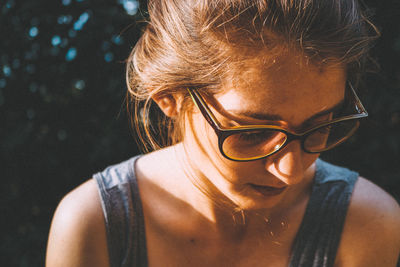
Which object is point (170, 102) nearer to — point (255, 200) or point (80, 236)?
point (255, 200)

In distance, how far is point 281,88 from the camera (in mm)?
1048

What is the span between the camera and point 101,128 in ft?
7.00

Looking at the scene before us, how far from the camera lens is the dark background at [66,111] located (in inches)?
79.6

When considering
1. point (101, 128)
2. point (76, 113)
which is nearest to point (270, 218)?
point (101, 128)

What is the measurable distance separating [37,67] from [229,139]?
147 cm

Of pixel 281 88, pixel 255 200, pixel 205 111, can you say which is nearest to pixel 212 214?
pixel 255 200

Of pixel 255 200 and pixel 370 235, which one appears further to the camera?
pixel 370 235

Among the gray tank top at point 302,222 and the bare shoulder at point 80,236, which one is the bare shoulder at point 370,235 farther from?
the bare shoulder at point 80,236

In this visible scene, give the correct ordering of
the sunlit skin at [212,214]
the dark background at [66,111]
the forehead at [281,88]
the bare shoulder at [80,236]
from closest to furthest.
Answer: the forehead at [281,88] → the sunlit skin at [212,214] → the bare shoulder at [80,236] → the dark background at [66,111]

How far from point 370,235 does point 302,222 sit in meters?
0.28

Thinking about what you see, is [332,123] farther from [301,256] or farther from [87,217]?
[87,217]

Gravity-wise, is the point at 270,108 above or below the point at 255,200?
above

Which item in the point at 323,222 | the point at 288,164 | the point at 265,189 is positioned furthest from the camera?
the point at 323,222

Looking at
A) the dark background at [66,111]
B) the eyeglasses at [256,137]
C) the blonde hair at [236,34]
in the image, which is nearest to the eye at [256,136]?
the eyeglasses at [256,137]
